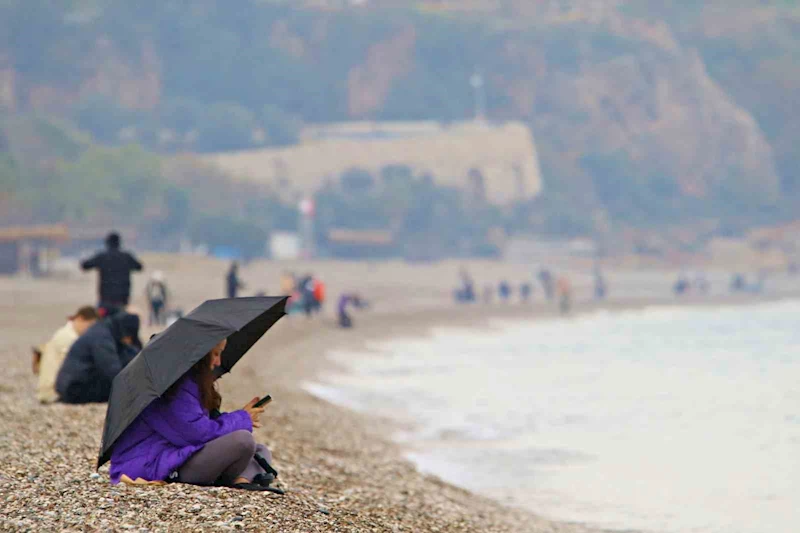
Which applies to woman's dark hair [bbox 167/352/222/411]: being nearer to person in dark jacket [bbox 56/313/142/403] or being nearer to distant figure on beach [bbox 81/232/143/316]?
person in dark jacket [bbox 56/313/142/403]

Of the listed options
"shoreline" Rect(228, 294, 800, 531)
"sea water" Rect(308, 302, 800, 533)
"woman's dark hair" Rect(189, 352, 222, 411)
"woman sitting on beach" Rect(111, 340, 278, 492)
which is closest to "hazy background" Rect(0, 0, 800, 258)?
"shoreline" Rect(228, 294, 800, 531)

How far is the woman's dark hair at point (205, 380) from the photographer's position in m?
7.29

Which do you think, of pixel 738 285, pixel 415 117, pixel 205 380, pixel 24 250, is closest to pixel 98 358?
pixel 205 380

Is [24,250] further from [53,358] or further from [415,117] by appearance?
[415,117]

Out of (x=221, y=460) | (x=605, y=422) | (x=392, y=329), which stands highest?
(x=221, y=460)

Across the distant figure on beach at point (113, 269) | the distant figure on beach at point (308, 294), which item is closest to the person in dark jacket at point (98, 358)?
the distant figure on beach at point (113, 269)

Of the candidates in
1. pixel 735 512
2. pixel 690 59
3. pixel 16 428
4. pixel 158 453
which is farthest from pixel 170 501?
pixel 690 59

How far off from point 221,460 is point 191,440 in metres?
0.23

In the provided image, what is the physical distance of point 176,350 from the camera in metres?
7.32

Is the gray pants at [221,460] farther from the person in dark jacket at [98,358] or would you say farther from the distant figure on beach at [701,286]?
the distant figure on beach at [701,286]

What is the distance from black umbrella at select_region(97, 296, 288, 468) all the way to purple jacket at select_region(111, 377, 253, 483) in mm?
99

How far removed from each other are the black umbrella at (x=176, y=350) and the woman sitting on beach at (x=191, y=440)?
0.29 feet

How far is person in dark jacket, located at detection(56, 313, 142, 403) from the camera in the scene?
1145 centimetres

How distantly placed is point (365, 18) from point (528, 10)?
1205 inches
